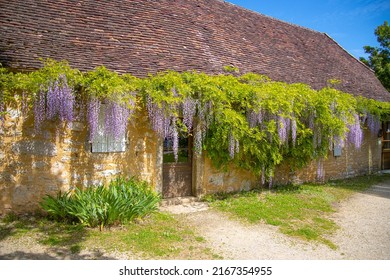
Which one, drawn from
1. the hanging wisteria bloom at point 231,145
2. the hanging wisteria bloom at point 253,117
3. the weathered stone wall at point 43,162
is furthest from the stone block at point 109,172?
the hanging wisteria bloom at point 253,117

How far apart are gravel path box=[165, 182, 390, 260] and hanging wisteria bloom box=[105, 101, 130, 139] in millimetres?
2262

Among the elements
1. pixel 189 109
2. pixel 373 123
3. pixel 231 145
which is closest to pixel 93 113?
pixel 189 109

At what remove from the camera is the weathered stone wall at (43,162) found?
5.70m

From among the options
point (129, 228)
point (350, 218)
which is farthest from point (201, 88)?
point (350, 218)

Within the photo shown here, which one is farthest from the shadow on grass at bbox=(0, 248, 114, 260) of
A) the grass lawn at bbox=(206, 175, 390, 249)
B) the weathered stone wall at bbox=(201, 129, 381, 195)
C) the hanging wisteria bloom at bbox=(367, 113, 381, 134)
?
the hanging wisteria bloom at bbox=(367, 113, 381, 134)

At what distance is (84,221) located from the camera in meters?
5.21

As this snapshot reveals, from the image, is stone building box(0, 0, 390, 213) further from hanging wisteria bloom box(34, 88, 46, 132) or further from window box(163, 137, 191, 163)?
hanging wisteria bloom box(34, 88, 46, 132)

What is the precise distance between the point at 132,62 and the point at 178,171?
2.86 meters

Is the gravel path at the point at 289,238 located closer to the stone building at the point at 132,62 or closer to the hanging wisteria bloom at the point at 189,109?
the stone building at the point at 132,62

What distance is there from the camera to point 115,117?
5.87m

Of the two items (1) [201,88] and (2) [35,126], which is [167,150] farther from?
(2) [35,126]

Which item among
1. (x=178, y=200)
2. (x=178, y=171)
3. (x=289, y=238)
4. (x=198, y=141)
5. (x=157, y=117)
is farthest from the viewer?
(x=178, y=171)

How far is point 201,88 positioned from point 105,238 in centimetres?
374

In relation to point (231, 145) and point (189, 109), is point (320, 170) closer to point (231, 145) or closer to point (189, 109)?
point (231, 145)
